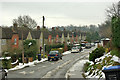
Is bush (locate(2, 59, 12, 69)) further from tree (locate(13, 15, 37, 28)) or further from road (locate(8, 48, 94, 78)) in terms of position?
tree (locate(13, 15, 37, 28))

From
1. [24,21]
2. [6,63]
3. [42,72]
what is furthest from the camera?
[24,21]

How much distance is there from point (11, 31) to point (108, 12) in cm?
2466

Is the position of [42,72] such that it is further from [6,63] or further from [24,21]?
[24,21]

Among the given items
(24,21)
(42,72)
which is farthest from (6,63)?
(24,21)

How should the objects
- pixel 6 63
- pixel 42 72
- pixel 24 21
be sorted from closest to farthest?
pixel 42 72 < pixel 6 63 < pixel 24 21

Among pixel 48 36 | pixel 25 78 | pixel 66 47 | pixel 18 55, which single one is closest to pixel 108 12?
pixel 66 47

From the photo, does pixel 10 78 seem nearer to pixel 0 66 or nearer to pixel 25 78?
pixel 25 78

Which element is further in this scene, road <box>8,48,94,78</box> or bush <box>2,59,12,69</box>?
bush <box>2,59,12,69</box>

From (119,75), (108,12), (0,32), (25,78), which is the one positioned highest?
(108,12)

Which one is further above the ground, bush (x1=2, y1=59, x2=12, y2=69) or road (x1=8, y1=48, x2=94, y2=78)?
bush (x1=2, y1=59, x2=12, y2=69)

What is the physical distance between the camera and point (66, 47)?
5669 cm

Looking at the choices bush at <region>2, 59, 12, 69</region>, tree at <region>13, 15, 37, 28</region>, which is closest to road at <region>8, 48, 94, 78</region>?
bush at <region>2, 59, 12, 69</region>

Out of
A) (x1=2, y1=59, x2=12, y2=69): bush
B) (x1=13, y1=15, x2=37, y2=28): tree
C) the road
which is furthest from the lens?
(x1=13, y1=15, x2=37, y2=28): tree

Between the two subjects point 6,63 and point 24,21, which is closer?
point 6,63
